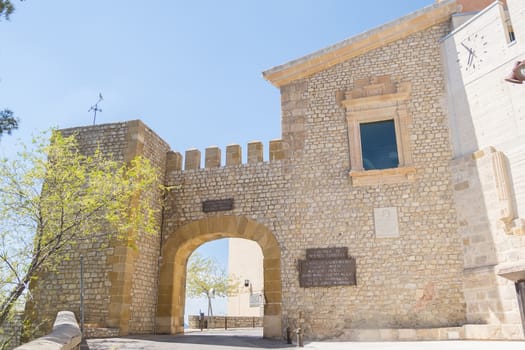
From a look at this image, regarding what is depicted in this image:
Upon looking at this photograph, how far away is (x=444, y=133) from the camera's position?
10.0 meters

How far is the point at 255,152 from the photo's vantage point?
11.2m

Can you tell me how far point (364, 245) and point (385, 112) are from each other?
321cm

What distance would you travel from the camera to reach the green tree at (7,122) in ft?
22.5

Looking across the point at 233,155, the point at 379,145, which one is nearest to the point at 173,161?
the point at 233,155

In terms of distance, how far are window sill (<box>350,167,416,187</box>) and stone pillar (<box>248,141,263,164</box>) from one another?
2416 millimetres

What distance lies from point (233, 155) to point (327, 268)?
3.75 m

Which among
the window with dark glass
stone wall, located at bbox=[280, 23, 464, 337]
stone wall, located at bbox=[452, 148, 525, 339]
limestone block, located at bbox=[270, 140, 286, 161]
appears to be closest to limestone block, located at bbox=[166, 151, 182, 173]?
limestone block, located at bbox=[270, 140, 286, 161]

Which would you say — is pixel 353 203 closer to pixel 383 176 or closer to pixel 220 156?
pixel 383 176

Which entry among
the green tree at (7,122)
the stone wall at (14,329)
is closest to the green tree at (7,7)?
the green tree at (7,122)

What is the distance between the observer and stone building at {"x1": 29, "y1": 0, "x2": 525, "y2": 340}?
882cm

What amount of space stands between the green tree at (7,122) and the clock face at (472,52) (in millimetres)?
9119

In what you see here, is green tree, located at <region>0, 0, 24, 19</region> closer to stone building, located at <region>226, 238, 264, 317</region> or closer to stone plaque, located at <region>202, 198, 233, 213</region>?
stone plaque, located at <region>202, 198, 233, 213</region>

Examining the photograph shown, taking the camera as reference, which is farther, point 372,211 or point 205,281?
point 205,281

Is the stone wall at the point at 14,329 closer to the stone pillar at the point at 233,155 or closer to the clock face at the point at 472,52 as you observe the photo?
the stone pillar at the point at 233,155
